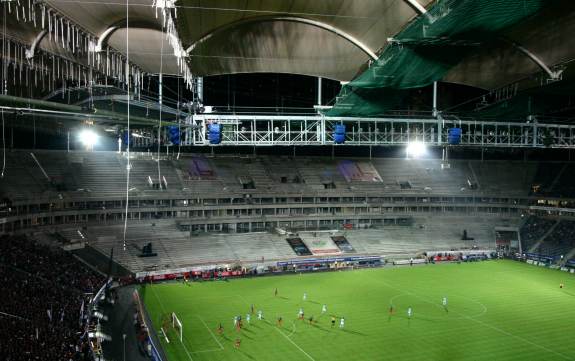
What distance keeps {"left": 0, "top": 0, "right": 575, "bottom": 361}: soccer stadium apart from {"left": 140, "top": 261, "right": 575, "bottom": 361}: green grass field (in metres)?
0.22

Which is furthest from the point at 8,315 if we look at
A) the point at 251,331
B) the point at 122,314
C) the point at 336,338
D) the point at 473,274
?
the point at 473,274

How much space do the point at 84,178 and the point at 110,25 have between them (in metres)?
31.6

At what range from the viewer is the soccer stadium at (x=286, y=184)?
17016mm

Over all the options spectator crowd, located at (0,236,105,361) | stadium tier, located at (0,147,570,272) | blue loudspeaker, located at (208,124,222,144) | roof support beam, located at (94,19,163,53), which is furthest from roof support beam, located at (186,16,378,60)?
stadium tier, located at (0,147,570,272)

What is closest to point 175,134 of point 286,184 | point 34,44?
point 34,44

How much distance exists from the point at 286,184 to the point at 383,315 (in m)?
26.2

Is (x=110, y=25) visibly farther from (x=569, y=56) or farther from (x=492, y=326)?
(x=492, y=326)

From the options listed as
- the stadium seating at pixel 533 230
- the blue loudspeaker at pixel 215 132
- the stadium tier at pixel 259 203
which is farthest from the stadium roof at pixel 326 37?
the stadium seating at pixel 533 230

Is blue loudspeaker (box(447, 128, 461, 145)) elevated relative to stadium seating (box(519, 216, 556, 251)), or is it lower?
elevated

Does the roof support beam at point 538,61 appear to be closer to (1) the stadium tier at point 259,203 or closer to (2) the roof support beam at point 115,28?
(2) the roof support beam at point 115,28

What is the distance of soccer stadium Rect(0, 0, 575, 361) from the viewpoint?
55.8 feet

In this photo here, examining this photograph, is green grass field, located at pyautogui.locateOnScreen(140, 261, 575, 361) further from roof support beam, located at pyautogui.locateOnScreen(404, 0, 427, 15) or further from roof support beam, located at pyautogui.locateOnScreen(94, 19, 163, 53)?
roof support beam, located at pyautogui.locateOnScreen(404, 0, 427, 15)

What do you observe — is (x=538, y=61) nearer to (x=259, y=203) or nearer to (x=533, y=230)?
(x=259, y=203)

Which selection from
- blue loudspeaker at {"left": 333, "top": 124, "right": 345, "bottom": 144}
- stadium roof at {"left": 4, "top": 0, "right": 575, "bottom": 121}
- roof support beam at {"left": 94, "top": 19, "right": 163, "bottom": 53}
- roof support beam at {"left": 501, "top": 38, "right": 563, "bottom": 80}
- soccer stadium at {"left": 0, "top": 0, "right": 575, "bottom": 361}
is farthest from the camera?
blue loudspeaker at {"left": 333, "top": 124, "right": 345, "bottom": 144}
